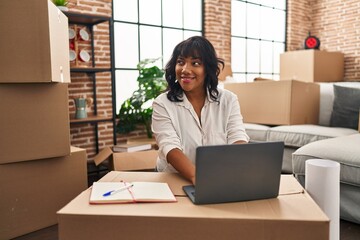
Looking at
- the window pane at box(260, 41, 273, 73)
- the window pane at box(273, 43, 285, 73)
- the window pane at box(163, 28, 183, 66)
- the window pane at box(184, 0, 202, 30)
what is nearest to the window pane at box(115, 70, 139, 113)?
the window pane at box(163, 28, 183, 66)

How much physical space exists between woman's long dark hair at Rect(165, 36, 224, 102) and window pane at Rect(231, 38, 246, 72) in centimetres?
357

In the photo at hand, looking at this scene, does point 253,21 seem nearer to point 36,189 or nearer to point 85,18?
point 85,18

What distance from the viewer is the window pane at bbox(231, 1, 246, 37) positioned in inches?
201

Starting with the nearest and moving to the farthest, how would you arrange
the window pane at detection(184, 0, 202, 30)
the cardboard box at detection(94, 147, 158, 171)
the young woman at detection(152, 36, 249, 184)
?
the young woman at detection(152, 36, 249, 184), the cardboard box at detection(94, 147, 158, 171), the window pane at detection(184, 0, 202, 30)

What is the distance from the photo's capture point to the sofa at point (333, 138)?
6.82ft

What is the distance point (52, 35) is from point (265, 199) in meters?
1.43

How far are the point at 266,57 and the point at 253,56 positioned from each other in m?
0.33

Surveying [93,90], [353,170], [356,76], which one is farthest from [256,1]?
[353,170]

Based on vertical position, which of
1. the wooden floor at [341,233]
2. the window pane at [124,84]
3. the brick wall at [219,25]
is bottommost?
the wooden floor at [341,233]

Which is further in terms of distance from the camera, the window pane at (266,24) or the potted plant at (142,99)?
the window pane at (266,24)

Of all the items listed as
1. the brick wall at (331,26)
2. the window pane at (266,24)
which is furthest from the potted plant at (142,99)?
the brick wall at (331,26)

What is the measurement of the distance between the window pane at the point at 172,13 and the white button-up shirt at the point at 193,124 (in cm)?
281

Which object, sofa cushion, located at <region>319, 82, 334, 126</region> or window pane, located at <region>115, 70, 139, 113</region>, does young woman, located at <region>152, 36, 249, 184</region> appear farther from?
window pane, located at <region>115, 70, 139, 113</region>

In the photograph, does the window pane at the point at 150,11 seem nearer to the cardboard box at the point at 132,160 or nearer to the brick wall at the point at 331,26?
the cardboard box at the point at 132,160
